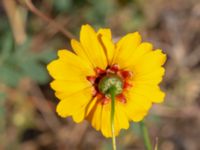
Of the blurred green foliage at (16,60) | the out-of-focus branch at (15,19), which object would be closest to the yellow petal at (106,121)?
the blurred green foliage at (16,60)

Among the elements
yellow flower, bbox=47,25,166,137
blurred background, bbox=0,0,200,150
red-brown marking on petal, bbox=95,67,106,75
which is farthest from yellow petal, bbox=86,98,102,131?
blurred background, bbox=0,0,200,150

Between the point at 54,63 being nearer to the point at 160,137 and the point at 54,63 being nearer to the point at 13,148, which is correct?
the point at 13,148

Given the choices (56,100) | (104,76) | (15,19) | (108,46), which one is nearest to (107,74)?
(104,76)

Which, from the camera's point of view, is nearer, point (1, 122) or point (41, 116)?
point (1, 122)

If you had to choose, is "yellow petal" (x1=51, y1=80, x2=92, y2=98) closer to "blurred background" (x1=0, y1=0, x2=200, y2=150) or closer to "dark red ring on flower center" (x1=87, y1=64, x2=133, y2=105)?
"dark red ring on flower center" (x1=87, y1=64, x2=133, y2=105)

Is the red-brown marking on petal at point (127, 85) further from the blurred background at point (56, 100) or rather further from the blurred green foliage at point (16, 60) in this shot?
the blurred background at point (56, 100)

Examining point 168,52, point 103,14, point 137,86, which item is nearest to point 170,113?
point 168,52
